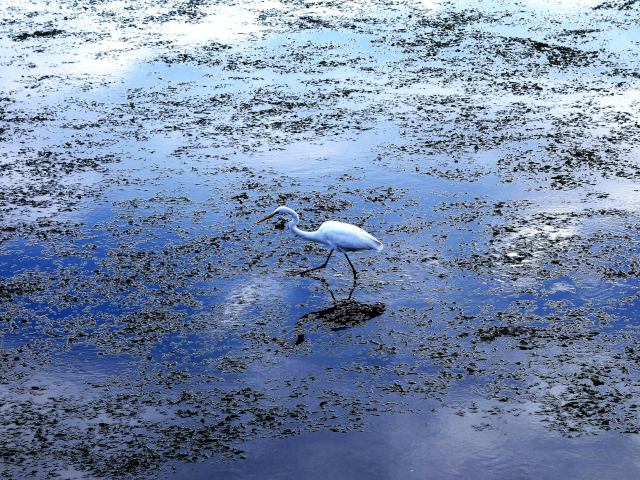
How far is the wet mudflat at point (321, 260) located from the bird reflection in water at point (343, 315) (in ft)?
0.11

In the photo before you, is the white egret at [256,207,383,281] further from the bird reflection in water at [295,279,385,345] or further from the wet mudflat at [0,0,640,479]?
the bird reflection in water at [295,279,385,345]

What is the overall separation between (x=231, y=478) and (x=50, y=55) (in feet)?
54.7

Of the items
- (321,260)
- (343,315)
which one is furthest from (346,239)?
(343,315)

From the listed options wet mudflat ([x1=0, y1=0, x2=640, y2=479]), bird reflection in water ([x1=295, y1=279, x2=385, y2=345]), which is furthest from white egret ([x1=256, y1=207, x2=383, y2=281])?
bird reflection in water ([x1=295, y1=279, x2=385, y2=345])

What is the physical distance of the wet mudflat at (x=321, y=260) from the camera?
292 inches

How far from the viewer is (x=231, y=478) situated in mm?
6930

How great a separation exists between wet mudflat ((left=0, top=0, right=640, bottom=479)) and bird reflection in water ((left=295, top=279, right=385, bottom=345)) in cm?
3

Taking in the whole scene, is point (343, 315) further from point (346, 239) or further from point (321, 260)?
point (321, 260)

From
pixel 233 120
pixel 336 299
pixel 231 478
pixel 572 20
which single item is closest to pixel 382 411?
pixel 231 478

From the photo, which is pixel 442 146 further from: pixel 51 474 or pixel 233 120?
pixel 51 474

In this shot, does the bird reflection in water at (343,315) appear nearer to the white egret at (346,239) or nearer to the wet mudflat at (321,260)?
the wet mudflat at (321,260)

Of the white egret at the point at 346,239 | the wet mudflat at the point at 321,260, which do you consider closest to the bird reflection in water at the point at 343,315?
the wet mudflat at the point at 321,260

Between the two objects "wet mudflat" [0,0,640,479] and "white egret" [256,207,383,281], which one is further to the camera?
"white egret" [256,207,383,281]

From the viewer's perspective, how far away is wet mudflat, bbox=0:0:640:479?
742 centimetres
